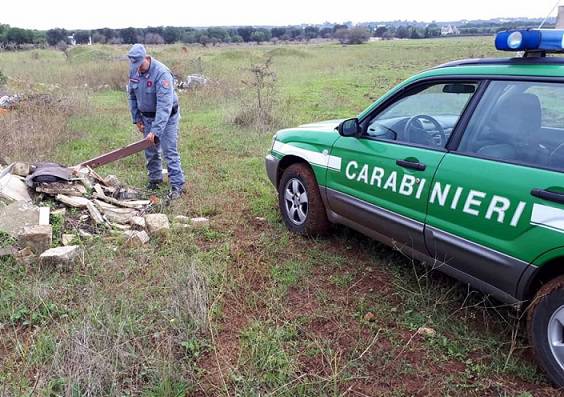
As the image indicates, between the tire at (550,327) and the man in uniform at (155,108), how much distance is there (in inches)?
167

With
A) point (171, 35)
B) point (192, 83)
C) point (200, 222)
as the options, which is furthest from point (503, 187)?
point (171, 35)

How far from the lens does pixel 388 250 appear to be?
14.1ft

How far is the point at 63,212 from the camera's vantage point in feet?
15.4

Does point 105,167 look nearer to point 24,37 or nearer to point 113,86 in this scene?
point 113,86

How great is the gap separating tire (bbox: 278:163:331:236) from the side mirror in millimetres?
674

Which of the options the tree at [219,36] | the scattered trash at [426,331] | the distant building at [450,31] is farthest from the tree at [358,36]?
the scattered trash at [426,331]

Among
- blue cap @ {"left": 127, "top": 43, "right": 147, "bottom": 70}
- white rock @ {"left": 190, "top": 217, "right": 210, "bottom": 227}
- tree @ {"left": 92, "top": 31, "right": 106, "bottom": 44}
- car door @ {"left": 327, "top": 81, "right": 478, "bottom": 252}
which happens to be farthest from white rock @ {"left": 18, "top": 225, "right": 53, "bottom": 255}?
tree @ {"left": 92, "top": 31, "right": 106, "bottom": 44}

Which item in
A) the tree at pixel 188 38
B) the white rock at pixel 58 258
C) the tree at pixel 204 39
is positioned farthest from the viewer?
the tree at pixel 188 38

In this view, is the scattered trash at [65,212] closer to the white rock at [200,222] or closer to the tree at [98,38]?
the white rock at [200,222]

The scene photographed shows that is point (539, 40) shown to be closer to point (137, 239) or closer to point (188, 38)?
point (137, 239)

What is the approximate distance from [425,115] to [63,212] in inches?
138

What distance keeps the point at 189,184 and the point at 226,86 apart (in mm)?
9981

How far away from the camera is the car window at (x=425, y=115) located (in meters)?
3.19

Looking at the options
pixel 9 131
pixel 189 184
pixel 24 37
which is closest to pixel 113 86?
pixel 9 131
